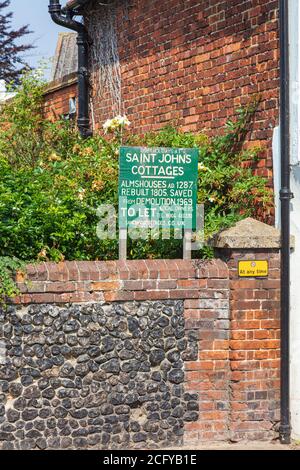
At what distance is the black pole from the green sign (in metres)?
0.86

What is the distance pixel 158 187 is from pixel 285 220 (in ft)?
4.11

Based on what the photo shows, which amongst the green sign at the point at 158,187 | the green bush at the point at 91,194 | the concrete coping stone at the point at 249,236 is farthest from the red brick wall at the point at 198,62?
the green sign at the point at 158,187

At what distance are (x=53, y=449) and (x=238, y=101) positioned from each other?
4.16 metres

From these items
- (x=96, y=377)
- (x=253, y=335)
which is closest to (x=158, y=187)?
(x=253, y=335)

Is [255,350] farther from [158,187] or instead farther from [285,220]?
[158,187]

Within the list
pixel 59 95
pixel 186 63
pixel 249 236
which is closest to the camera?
pixel 249 236

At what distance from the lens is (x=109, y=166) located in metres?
9.32

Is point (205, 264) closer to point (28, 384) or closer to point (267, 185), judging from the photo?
point (267, 185)

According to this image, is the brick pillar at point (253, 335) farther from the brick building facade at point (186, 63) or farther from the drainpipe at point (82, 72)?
the drainpipe at point (82, 72)

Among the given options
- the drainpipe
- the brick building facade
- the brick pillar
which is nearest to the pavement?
the brick pillar

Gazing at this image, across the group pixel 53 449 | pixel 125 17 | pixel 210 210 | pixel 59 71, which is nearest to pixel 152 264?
pixel 210 210

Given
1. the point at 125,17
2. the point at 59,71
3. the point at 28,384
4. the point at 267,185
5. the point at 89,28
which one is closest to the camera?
the point at 28,384

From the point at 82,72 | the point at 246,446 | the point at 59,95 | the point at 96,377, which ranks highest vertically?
the point at 82,72

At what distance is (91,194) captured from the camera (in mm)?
8961
